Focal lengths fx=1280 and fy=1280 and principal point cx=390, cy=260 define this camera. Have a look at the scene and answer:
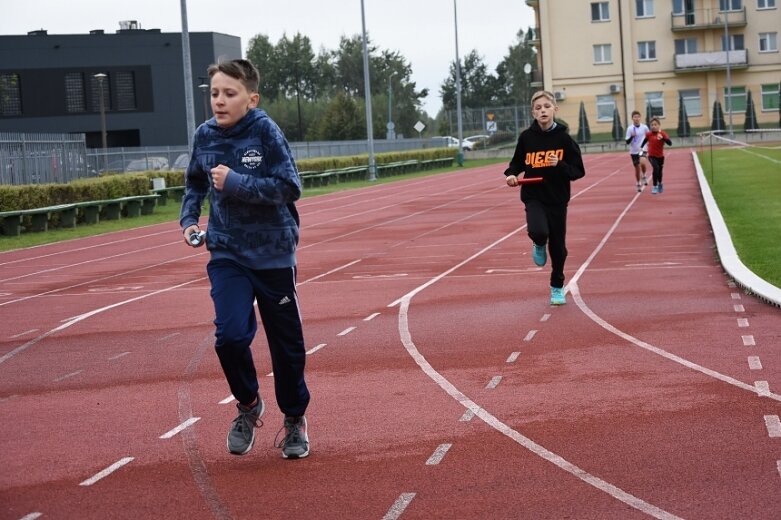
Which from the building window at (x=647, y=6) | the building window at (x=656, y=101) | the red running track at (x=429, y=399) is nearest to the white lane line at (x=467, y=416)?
the red running track at (x=429, y=399)

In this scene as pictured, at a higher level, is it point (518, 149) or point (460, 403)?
point (518, 149)

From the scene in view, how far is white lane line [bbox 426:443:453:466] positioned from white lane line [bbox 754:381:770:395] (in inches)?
91.1

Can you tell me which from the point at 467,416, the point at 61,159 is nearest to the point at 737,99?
the point at 61,159

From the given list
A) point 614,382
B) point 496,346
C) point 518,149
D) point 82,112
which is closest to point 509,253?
point 518,149

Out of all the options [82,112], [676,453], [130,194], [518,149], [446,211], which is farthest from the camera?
[82,112]

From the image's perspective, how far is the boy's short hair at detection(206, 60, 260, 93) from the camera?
262 inches

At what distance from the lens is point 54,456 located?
23.4ft

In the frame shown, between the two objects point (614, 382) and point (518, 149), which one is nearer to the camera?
point (614, 382)

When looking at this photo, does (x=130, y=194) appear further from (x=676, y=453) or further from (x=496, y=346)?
(x=676, y=453)

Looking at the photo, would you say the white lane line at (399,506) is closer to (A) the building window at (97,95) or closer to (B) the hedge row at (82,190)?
(B) the hedge row at (82,190)

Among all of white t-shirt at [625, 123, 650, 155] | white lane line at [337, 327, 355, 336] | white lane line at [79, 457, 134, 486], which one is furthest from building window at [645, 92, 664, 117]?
white lane line at [79, 457, 134, 486]

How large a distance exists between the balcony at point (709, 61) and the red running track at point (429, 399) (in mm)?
73237

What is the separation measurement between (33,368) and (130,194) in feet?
89.1

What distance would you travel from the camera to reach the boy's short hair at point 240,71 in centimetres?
666
